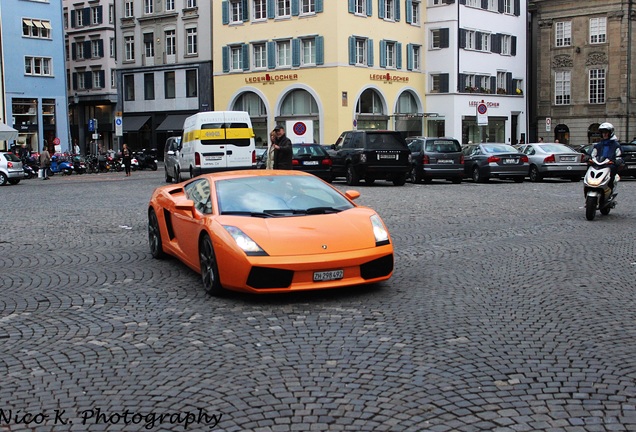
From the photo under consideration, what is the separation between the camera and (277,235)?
26.0 feet

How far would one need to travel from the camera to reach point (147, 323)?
23.2ft

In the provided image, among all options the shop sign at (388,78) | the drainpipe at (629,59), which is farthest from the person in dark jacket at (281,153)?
the drainpipe at (629,59)

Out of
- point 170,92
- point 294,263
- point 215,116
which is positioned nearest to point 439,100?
point 170,92

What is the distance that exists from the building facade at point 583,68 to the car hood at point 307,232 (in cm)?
5765

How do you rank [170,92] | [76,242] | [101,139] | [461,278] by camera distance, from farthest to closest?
[101,139] → [170,92] → [76,242] → [461,278]

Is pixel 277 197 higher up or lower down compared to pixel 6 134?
lower down

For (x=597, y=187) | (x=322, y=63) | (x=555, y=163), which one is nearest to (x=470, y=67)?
(x=322, y=63)

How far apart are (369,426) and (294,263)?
3.38 m

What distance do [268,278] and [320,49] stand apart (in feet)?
155

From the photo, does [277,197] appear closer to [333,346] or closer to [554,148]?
[333,346]

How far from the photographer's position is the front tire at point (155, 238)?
1077 cm

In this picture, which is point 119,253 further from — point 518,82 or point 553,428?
point 518,82

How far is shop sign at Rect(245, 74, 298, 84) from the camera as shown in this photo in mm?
55594

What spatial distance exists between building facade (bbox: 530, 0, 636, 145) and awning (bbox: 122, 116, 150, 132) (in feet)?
103
